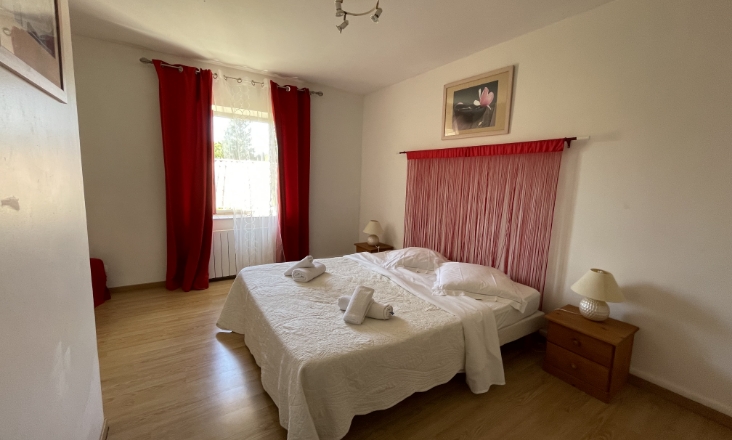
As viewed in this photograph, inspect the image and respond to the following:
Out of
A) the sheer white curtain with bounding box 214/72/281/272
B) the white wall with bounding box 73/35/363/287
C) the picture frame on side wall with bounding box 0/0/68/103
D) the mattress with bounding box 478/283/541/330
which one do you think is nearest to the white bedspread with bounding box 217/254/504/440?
the mattress with bounding box 478/283/541/330

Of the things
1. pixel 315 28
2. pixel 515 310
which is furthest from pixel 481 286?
pixel 315 28

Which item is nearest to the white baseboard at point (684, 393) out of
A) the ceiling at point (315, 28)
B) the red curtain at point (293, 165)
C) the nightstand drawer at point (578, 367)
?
the nightstand drawer at point (578, 367)

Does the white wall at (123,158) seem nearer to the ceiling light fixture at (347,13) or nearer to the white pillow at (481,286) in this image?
the ceiling light fixture at (347,13)

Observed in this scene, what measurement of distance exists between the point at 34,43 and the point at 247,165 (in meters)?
2.76

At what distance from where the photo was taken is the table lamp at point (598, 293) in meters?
1.84

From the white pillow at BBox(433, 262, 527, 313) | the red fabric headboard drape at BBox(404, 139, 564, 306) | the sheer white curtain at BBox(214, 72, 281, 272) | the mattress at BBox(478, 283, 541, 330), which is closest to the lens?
the mattress at BBox(478, 283, 541, 330)

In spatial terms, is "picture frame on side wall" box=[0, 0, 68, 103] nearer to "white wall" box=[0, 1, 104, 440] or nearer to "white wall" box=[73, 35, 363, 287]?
"white wall" box=[0, 1, 104, 440]

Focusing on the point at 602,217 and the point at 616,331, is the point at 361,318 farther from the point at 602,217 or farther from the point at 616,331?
the point at 602,217

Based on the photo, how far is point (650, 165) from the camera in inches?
72.7

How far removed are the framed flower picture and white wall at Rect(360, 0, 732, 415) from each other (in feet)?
0.38

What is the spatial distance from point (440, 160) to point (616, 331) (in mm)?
2048

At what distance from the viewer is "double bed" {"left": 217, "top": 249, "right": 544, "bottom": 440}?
138 centimetres

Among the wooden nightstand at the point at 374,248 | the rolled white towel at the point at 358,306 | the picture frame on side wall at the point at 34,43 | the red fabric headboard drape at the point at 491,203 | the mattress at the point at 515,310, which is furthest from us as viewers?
the wooden nightstand at the point at 374,248

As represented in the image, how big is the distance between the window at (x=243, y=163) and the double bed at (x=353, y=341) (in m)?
1.37
